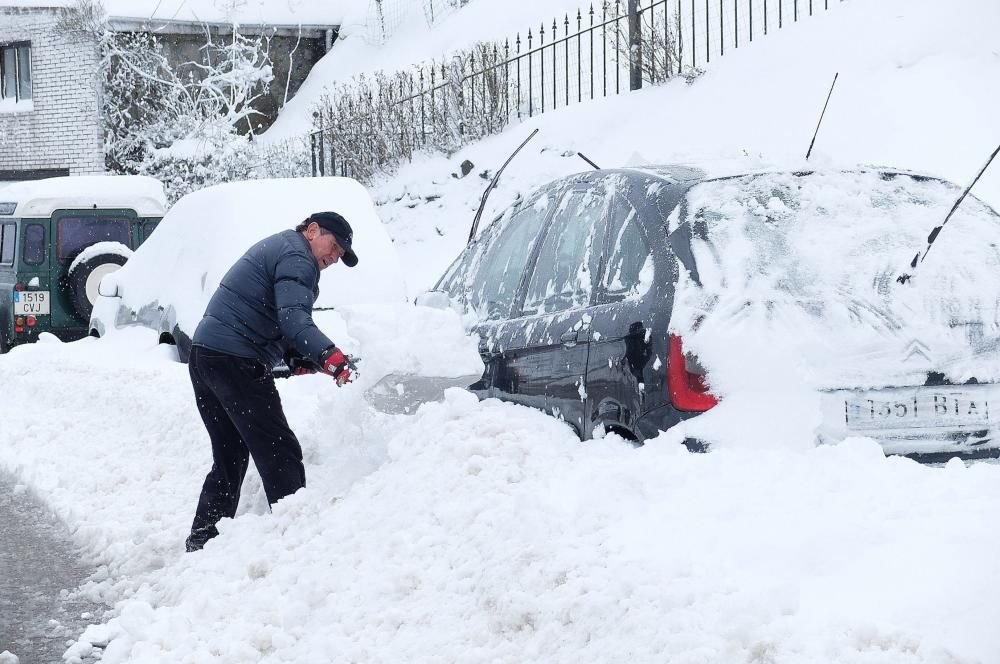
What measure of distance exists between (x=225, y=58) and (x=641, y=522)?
2728 cm

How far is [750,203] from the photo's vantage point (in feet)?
14.9

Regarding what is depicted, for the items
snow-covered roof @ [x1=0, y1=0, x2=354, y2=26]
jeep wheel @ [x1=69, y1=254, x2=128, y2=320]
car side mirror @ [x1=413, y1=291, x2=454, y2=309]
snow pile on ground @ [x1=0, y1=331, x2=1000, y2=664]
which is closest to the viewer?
snow pile on ground @ [x1=0, y1=331, x2=1000, y2=664]

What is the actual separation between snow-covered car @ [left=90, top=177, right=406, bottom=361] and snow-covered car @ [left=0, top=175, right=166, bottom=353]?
2403 millimetres

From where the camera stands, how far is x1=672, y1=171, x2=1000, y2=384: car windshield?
4.18 metres

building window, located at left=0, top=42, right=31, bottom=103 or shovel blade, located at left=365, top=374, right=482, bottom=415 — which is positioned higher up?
building window, located at left=0, top=42, right=31, bottom=103

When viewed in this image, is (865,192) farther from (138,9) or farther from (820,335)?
(138,9)

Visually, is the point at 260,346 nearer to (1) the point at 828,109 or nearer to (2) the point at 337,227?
(2) the point at 337,227

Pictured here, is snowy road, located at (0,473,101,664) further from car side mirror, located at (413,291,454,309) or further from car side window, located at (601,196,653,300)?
car side window, located at (601,196,653,300)

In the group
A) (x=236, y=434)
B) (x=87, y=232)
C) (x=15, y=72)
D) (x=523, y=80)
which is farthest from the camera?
(x=15, y=72)

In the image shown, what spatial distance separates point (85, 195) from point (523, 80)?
9.11 metres

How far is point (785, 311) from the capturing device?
4.18 meters

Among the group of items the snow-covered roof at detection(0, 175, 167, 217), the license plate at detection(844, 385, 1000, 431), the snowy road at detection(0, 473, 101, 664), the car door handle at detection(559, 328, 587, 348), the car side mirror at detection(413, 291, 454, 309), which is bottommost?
the snowy road at detection(0, 473, 101, 664)

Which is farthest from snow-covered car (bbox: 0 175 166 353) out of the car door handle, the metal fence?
the car door handle

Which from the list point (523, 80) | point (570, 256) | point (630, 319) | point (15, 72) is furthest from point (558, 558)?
point (15, 72)
